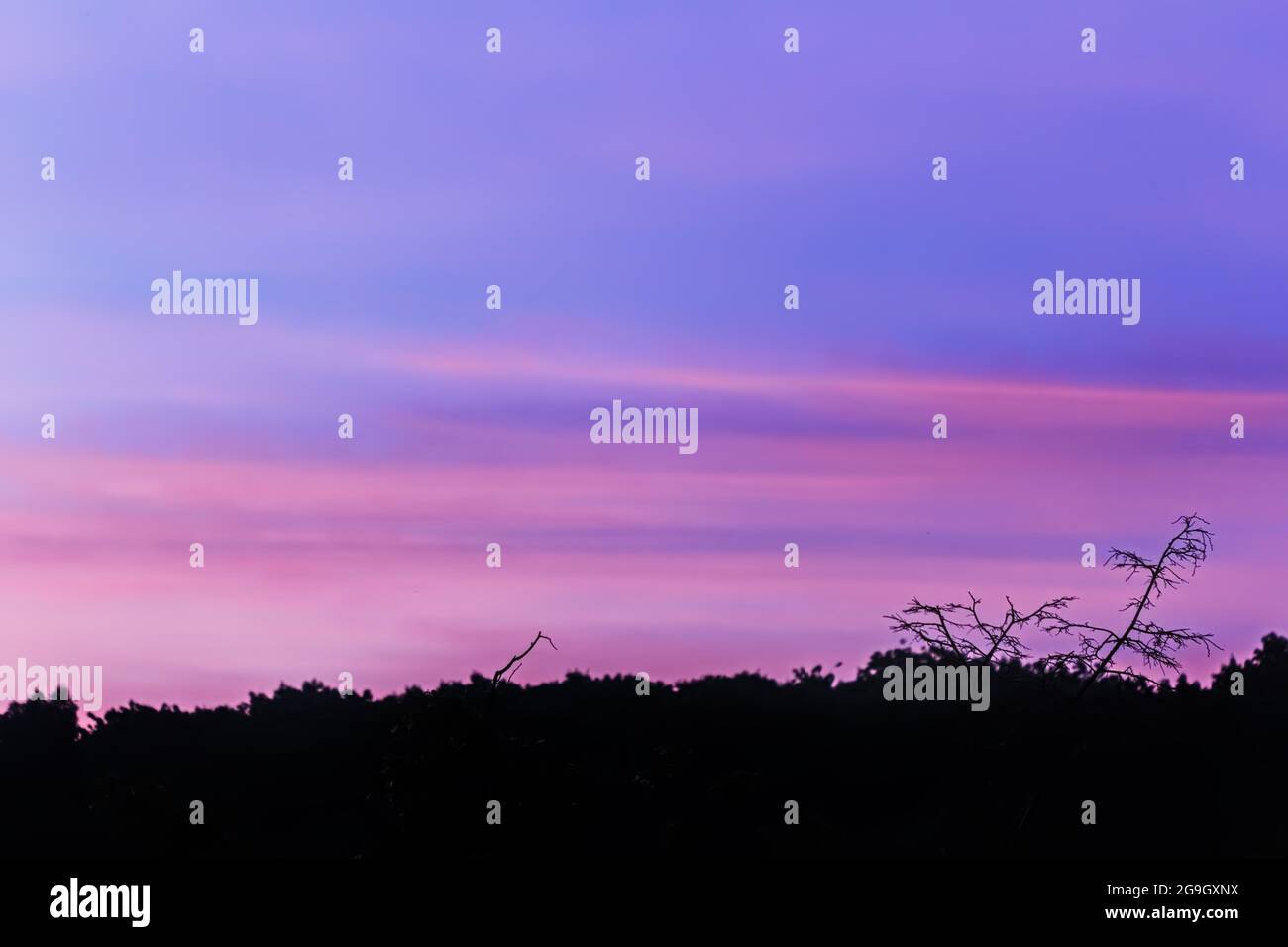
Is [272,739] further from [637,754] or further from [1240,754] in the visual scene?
[1240,754]

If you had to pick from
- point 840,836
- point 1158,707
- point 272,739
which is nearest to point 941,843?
point 840,836

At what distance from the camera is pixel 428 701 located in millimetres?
20625

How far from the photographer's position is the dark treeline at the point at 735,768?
28.5 m

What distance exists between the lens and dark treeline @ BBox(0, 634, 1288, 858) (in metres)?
28.5

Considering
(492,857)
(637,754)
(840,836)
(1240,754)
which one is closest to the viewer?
(492,857)

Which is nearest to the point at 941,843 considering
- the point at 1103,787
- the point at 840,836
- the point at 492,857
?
the point at 840,836

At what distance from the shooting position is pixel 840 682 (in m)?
39.2

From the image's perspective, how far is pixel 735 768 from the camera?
30984 millimetres

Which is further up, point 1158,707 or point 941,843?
point 1158,707
